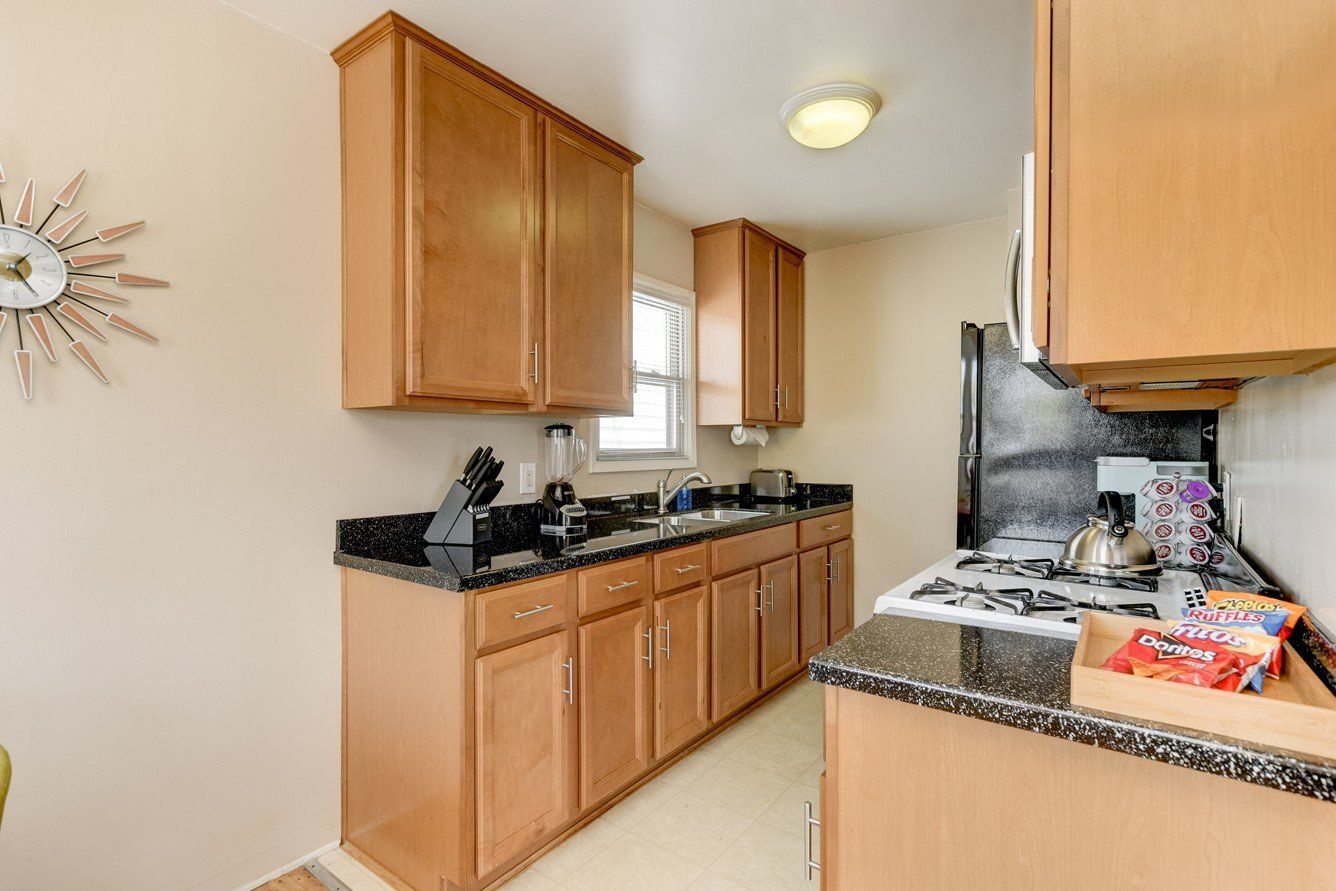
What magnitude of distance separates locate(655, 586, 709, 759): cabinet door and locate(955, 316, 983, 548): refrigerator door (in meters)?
1.23

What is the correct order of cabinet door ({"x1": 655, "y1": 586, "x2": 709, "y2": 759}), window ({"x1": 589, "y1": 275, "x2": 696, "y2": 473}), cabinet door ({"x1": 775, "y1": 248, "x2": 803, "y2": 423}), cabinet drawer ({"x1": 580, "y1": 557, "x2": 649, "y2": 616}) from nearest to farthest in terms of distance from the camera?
cabinet drawer ({"x1": 580, "y1": 557, "x2": 649, "y2": 616})
cabinet door ({"x1": 655, "y1": 586, "x2": 709, "y2": 759})
window ({"x1": 589, "y1": 275, "x2": 696, "y2": 473})
cabinet door ({"x1": 775, "y1": 248, "x2": 803, "y2": 423})

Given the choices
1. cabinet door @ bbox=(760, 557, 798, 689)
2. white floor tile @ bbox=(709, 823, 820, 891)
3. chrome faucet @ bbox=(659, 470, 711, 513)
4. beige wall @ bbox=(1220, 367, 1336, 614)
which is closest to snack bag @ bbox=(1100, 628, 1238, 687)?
beige wall @ bbox=(1220, 367, 1336, 614)

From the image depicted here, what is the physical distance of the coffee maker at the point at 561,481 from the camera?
2480 mm

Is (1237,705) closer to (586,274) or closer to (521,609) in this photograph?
(521,609)

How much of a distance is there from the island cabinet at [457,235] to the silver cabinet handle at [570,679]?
2.77 feet

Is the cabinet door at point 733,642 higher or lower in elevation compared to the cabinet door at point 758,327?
lower

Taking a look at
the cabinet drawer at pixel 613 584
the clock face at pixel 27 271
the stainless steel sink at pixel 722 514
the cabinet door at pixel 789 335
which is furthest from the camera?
the cabinet door at pixel 789 335

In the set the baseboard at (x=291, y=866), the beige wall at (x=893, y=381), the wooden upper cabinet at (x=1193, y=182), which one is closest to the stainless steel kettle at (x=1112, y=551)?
the wooden upper cabinet at (x=1193, y=182)

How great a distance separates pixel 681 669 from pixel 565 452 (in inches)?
38.7

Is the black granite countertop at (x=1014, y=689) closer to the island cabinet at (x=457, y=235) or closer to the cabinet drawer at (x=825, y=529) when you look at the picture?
the island cabinet at (x=457, y=235)

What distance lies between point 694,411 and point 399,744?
2200mm

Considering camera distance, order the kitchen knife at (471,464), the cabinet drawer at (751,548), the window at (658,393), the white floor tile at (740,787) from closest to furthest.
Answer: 1. the kitchen knife at (471,464)
2. the white floor tile at (740,787)
3. the cabinet drawer at (751,548)
4. the window at (658,393)

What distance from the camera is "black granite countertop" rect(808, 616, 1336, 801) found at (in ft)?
2.37

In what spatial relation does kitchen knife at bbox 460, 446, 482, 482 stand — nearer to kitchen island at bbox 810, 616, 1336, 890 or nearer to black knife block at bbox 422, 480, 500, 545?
black knife block at bbox 422, 480, 500, 545
